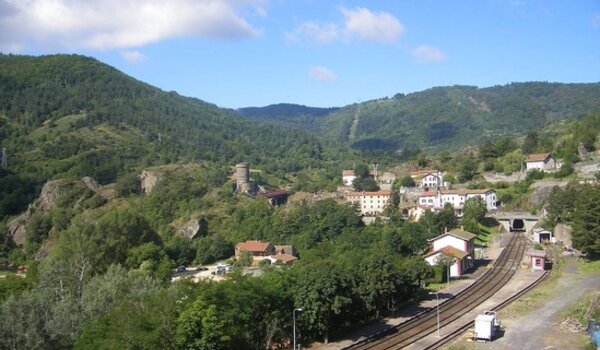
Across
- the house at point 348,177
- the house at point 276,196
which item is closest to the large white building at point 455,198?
the house at point 276,196

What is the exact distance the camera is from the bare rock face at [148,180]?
103m

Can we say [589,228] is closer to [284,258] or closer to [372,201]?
[284,258]

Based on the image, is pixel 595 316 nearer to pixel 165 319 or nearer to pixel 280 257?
pixel 165 319

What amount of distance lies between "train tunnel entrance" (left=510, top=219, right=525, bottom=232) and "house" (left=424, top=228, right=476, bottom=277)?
16.6 metres

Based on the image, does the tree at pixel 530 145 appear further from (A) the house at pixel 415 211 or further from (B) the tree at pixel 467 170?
(A) the house at pixel 415 211

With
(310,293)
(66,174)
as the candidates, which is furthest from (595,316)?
(66,174)

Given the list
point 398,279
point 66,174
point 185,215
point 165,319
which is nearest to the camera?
point 165,319

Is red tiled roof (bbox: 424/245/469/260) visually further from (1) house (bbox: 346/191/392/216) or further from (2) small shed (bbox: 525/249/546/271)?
(1) house (bbox: 346/191/392/216)

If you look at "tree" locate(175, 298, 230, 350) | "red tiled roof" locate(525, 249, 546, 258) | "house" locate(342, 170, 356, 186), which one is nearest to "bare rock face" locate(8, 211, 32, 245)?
"house" locate(342, 170, 356, 186)

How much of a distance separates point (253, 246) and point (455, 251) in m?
28.2

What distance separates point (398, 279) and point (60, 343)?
2038 cm

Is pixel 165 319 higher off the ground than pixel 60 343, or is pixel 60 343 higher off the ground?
pixel 165 319

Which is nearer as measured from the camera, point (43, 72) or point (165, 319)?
point (165, 319)

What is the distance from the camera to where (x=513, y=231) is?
6869 centimetres
